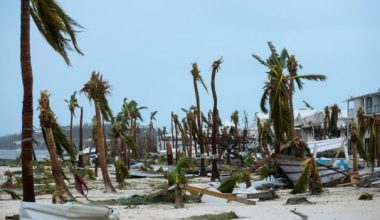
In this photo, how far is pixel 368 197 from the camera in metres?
18.5

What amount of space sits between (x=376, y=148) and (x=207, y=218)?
17.1m

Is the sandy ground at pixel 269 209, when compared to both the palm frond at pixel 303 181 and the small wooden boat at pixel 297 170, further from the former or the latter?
the small wooden boat at pixel 297 170

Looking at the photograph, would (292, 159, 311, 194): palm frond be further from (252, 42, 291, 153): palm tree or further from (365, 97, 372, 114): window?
(365, 97, 372, 114): window

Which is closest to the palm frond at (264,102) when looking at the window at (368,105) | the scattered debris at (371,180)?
the scattered debris at (371,180)

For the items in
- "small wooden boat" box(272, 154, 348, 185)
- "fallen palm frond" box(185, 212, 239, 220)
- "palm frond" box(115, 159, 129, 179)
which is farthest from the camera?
"palm frond" box(115, 159, 129, 179)

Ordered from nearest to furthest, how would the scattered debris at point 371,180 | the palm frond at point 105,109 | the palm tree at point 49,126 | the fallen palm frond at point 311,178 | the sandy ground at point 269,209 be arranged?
the sandy ground at point 269,209
the palm tree at point 49,126
the fallen palm frond at point 311,178
the scattered debris at point 371,180
the palm frond at point 105,109

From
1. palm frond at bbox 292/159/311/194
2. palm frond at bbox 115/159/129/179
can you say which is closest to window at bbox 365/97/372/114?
palm frond at bbox 115/159/129/179

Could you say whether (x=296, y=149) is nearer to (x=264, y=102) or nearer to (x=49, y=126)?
(x=264, y=102)

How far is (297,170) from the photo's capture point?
83.0ft

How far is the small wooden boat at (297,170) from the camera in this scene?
82.8ft

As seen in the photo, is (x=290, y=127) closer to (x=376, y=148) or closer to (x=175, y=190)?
(x=376, y=148)

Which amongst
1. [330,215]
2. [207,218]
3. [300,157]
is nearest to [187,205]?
[207,218]

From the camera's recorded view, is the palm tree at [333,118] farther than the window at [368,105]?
Yes

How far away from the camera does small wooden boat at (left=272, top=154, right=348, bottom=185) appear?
82.8ft
